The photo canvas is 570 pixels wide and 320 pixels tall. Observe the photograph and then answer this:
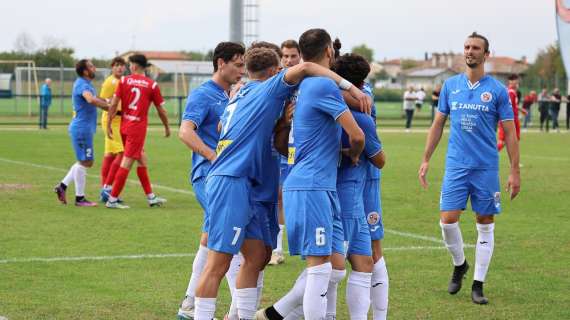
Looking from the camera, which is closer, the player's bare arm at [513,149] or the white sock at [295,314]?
the white sock at [295,314]

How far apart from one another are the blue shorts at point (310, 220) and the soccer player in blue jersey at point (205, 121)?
1.16m

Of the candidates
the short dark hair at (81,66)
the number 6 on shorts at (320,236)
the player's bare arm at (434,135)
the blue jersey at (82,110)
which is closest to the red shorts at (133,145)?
the blue jersey at (82,110)

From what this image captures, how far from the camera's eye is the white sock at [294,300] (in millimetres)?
6422

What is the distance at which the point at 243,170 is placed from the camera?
613cm

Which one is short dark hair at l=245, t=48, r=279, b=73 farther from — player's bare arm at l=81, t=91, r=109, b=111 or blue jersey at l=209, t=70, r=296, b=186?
player's bare arm at l=81, t=91, r=109, b=111

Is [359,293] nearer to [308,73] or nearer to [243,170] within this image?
[243,170]

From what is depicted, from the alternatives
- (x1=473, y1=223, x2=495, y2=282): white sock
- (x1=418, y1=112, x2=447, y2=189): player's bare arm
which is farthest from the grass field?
(x1=418, y1=112, x2=447, y2=189): player's bare arm

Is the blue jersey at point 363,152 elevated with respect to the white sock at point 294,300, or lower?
elevated

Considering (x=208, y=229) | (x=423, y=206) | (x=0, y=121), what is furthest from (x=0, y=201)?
(x=0, y=121)

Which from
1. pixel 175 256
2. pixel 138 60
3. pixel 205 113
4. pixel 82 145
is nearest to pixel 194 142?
pixel 205 113

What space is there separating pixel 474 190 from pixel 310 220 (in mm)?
2776

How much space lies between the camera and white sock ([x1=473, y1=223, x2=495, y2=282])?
318 inches

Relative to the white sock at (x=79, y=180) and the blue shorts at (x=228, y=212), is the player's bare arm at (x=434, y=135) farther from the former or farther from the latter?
the white sock at (x=79, y=180)

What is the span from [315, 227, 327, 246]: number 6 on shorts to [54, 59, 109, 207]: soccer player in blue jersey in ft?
28.8
